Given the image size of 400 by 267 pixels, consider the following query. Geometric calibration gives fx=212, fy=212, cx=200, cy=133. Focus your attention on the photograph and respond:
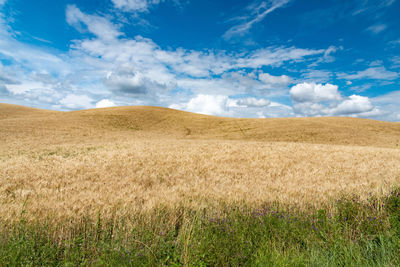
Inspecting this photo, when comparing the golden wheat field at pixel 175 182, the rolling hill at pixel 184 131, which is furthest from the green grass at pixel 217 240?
the rolling hill at pixel 184 131

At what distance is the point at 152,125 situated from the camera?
5041cm

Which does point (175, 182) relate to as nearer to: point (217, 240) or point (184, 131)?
point (217, 240)

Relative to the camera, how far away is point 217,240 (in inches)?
146

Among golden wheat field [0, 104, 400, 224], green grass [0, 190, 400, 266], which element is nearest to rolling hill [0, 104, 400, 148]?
golden wheat field [0, 104, 400, 224]

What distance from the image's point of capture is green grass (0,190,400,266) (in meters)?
3.28

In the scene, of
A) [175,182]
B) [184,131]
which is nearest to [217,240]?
[175,182]

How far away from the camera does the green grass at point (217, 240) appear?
10.8 feet

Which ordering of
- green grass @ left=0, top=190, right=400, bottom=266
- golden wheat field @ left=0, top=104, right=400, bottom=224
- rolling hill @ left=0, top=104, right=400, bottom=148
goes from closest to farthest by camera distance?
1. green grass @ left=0, top=190, right=400, bottom=266
2. golden wheat field @ left=0, top=104, right=400, bottom=224
3. rolling hill @ left=0, top=104, right=400, bottom=148

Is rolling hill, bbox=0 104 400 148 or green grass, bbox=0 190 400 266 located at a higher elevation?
rolling hill, bbox=0 104 400 148

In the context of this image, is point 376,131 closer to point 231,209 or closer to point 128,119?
point 231,209

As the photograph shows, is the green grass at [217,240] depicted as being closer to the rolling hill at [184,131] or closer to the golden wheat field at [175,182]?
the golden wheat field at [175,182]

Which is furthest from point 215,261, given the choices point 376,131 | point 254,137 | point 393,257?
point 376,131

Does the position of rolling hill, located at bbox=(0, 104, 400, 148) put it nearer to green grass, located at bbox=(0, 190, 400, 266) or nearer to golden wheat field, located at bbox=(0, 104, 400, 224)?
golden wheat field, located at bbox=(0, 104, 400, 224)

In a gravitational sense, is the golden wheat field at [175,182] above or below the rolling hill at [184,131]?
below
